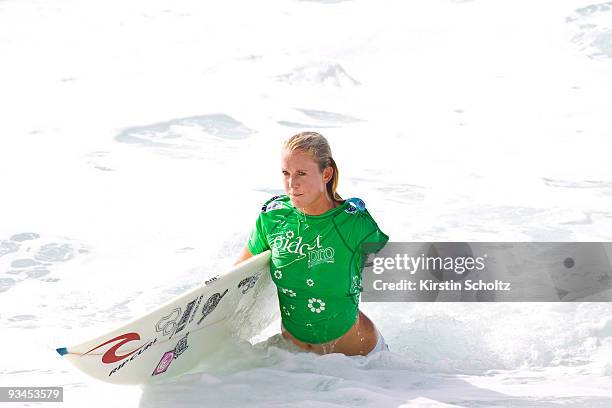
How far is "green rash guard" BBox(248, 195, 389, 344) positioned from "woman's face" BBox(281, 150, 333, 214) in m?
0.09

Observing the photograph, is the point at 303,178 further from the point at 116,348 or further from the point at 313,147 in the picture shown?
the point at 116,348

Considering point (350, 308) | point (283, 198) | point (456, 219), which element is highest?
point (283, 198)

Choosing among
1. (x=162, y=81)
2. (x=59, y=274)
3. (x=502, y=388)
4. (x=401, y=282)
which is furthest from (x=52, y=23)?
(x=502, y=388)

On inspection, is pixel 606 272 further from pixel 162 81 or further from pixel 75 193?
pixel 162 81

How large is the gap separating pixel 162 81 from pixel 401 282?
7074 millimetres

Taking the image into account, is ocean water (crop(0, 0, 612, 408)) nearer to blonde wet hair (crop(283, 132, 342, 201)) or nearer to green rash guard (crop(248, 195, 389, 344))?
green rash guard (crop(248, 195, 389, 344))

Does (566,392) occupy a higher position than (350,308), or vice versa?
(350,308)

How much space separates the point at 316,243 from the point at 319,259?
0.07 m

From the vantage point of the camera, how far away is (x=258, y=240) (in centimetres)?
404

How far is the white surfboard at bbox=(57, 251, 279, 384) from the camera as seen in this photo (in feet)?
11.6

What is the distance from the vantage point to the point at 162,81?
11211mm

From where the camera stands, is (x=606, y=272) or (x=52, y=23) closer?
(x=606, y=272)

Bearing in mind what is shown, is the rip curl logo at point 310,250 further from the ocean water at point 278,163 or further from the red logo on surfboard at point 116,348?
the red logo on surfboard at point 116,348

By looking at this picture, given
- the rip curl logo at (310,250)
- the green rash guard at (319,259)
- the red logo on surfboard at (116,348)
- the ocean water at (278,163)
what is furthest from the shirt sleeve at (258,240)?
the red logo on surfboard at (116,348)
